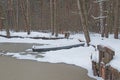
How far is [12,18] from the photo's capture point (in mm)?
48594

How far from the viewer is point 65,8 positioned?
45.0m

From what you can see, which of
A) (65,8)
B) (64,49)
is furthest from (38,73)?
(65,8)

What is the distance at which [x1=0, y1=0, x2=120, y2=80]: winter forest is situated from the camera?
11.4 meters

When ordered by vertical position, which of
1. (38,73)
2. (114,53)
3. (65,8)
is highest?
(65,8)

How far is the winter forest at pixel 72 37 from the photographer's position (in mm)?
11398

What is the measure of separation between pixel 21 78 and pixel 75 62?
469 cm

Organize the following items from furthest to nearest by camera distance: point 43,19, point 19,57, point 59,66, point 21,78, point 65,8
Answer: point 43,19 < point 65,8 < point 19,57 < point 59,66 < point 21,78

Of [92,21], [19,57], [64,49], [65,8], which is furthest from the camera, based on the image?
[65,8]

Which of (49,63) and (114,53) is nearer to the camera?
(114,53)

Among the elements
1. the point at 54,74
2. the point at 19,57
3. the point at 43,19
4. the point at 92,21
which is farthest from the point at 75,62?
the point at 43,19

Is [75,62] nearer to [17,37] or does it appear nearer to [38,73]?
[38,73]

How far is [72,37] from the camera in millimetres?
29734

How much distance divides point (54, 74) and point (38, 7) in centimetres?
3820

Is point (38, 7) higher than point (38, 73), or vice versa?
point (38, 7)
